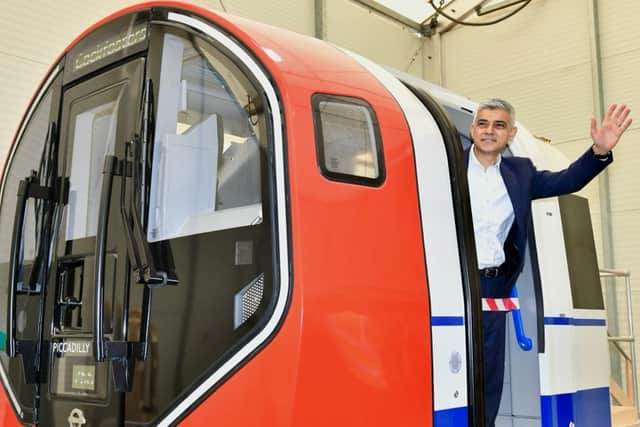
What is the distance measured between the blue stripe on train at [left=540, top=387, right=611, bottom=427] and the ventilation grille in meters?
1.59

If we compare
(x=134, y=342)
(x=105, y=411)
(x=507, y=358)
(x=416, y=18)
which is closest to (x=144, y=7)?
(x=134, y=342)

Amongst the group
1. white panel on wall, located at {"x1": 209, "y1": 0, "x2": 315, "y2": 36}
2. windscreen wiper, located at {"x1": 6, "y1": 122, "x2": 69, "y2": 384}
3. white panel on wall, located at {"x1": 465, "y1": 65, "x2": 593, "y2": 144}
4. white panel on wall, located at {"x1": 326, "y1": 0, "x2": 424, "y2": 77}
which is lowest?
windscreen wiper, located at {"x1": 6, "y1": 122, "x2": 69, "y2": 384}

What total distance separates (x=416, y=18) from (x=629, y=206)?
12.0 ft

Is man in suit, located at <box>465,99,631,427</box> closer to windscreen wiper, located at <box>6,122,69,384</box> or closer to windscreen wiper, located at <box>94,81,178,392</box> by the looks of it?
windscreen wiper, located at <box>94,81,178,392</box>

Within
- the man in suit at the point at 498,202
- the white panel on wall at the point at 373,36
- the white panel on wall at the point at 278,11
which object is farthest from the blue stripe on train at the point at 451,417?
the white panel on wall at the point at 373,36

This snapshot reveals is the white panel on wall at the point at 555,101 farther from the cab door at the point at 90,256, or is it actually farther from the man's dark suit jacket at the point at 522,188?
the cab door at the point at 90,256

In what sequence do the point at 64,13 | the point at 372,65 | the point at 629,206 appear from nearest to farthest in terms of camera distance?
the point at 372,65
the point at 64,13
the point at 629,206

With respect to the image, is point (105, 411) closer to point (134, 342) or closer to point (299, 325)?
point (134, 342)

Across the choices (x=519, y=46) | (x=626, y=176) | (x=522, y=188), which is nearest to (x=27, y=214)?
(x=522, y=188)

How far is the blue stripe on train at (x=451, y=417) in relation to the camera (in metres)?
2.50

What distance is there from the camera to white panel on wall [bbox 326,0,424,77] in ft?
27.6

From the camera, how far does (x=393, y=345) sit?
237 centimetres

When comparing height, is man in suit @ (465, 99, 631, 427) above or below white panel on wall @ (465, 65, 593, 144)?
below

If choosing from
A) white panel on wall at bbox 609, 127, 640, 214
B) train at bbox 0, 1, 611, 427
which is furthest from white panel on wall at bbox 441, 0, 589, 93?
train at bbox 0, 1, 611, 427
